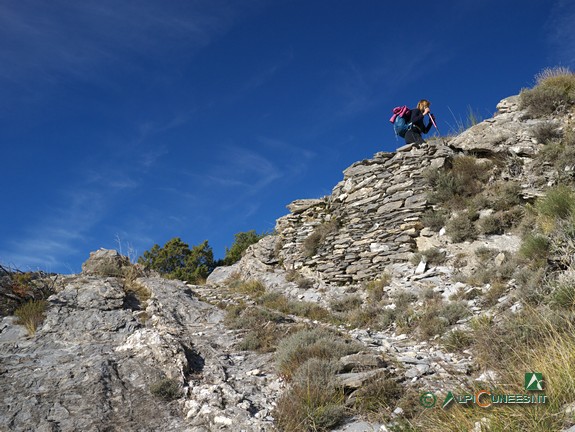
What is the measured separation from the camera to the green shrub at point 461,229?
1032 centimetres

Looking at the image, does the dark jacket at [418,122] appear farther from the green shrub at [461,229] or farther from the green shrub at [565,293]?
the green shrub at [565,293]

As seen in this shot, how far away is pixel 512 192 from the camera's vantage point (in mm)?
10336

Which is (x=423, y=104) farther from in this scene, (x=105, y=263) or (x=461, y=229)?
(x=105, y=263)

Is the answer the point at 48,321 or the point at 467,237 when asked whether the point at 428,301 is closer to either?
the point at 467,237

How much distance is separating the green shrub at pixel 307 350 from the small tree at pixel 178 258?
15078 mm

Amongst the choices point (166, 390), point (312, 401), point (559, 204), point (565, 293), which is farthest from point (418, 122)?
point (166, 390)

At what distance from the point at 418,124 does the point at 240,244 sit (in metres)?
11.9

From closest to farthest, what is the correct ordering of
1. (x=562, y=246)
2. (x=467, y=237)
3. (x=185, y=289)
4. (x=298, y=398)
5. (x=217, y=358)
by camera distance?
(x=298, y=398), (x=562, y=246), (x=217, y=358), (x=467, y=237), (x=185, y=289)

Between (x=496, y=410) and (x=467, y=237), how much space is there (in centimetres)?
754

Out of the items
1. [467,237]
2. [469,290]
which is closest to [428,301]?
[469,290]

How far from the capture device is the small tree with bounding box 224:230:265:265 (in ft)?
70.9

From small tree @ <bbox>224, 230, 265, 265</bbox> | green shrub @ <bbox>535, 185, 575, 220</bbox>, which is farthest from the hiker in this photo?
small tree @ <bbox>224, 230, 265, 265</bbox>

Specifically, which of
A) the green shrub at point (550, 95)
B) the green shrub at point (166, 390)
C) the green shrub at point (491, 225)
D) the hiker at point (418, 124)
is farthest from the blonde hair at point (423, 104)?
the green shrub at point (166, 390)

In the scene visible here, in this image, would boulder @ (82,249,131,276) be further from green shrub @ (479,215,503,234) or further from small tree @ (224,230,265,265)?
green shrub @ (479,215,503,234)
